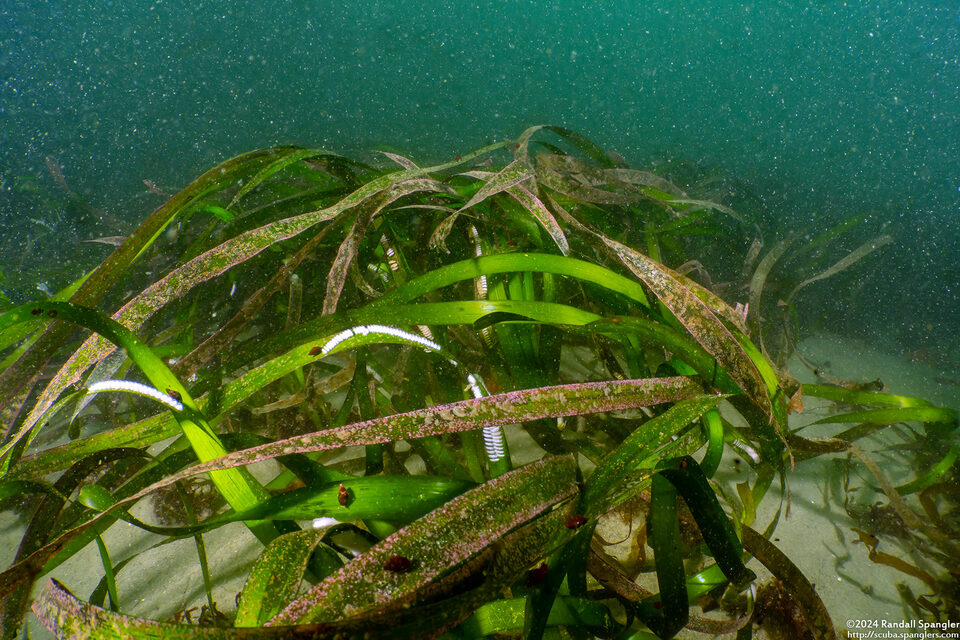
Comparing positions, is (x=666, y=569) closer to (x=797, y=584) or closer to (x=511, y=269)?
(x=797, y=584)

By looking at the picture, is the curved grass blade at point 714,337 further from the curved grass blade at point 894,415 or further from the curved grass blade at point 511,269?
the curved grass blade at point 894,415

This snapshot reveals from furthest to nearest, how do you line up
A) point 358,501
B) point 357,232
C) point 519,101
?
point 519,101
point 357,232
point 358,501

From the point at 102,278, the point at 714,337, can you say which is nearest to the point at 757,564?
the point at 714,337

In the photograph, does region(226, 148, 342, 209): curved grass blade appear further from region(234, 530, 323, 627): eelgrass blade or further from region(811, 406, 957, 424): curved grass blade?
region(811, 406, 957, 424): curved grass blade

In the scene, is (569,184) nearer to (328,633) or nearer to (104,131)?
(328,633)

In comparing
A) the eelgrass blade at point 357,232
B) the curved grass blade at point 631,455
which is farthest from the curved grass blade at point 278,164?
the curved grass blade at point 631,455
